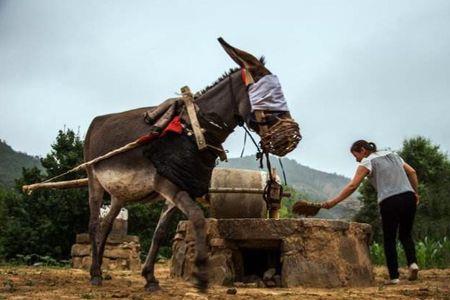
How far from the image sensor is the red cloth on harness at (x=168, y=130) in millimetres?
5285

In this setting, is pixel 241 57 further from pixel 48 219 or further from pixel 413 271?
pixel 48 219

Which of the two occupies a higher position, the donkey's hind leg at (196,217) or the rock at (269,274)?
the donkey's hind leg at (196,217)

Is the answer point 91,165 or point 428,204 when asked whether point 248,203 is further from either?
point 428,204

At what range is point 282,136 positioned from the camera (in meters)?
5.07

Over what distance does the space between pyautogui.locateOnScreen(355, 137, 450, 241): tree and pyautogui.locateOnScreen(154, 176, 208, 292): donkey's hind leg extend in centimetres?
1657

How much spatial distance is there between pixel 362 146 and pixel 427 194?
16.9m

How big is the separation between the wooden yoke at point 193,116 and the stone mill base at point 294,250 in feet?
5.94

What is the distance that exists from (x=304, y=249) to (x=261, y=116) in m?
2.20

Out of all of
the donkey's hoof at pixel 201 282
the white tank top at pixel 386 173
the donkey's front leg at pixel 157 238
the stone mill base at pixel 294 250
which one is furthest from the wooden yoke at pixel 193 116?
the white tank top at pixel 386 173

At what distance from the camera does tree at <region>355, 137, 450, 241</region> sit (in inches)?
802

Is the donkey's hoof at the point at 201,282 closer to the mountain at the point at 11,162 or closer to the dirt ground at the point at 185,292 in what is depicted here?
the dirt ground at the point at 185,292

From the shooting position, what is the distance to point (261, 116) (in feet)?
17.0

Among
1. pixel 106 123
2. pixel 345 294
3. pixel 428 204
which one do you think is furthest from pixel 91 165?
pixel 428 204

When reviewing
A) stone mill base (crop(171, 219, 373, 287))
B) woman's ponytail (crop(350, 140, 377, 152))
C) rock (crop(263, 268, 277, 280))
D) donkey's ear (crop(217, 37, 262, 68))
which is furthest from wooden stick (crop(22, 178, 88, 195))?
woman's ponytail (crop(350, 140, 377, 152))
